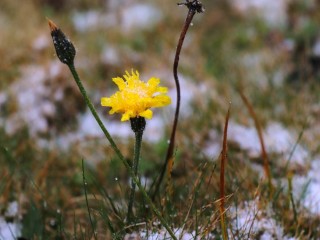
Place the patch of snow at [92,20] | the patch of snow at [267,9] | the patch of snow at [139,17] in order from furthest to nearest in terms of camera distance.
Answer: the patch of snow at [92,20]
the patch of snow at [139,17]
the patch of snow at [267,9]

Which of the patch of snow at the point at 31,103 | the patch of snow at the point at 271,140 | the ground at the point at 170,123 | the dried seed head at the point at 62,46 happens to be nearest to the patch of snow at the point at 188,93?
the ground at the point at 170,123

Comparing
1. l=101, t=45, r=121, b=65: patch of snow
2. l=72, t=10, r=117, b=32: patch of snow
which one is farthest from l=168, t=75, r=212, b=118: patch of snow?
l=72, t=10, r=117, b=32: patch of snow

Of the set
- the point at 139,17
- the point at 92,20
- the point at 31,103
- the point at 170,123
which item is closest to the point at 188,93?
the point at 170,123

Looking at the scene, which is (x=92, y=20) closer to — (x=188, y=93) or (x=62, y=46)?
(x=188, y=93)

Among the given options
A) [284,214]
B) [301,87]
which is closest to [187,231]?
[284,214]

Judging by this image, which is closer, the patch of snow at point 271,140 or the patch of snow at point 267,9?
the patch of snow at point 271,140

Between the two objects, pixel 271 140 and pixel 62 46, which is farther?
pixel 271 140

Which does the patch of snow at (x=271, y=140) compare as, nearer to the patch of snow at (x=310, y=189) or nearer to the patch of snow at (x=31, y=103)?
the patch of snow at (x=310, y=189)
